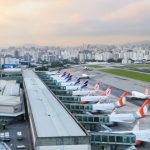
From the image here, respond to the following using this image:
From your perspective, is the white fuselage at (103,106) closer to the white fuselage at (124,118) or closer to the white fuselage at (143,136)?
the white fuselage at (124,118)

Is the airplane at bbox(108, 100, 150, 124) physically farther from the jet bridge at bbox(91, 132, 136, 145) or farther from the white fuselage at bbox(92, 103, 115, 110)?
the jet bridge at bbox(91, 132, 136, 145)

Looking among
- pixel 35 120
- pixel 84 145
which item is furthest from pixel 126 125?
pixel 84 145

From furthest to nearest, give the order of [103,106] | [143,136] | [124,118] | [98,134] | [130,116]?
[103,106] < [124,118] < [130,116] < [143,136] < [98,134]

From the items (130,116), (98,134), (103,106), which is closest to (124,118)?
(130,116)

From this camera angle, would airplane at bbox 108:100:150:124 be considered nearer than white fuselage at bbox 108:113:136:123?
Yes

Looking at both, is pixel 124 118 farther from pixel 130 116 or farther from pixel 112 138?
pixel 112 138

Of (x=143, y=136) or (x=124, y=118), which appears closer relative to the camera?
(x=143, y=136)

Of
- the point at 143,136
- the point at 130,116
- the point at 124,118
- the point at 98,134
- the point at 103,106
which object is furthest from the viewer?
the point at 103,106

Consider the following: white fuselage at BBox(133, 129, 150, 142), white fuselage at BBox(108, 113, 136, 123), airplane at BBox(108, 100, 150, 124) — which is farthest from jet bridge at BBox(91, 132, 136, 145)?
white fuselage at BBox(108, 113, 136, 123)

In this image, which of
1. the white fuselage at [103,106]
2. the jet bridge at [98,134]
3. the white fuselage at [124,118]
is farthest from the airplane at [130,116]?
the white fuselage at [103,106]

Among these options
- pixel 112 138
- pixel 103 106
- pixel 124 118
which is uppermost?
pixel 112 138

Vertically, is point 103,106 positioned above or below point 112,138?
below

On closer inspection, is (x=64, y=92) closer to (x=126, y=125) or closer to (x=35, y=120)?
(x=126, y=125)
